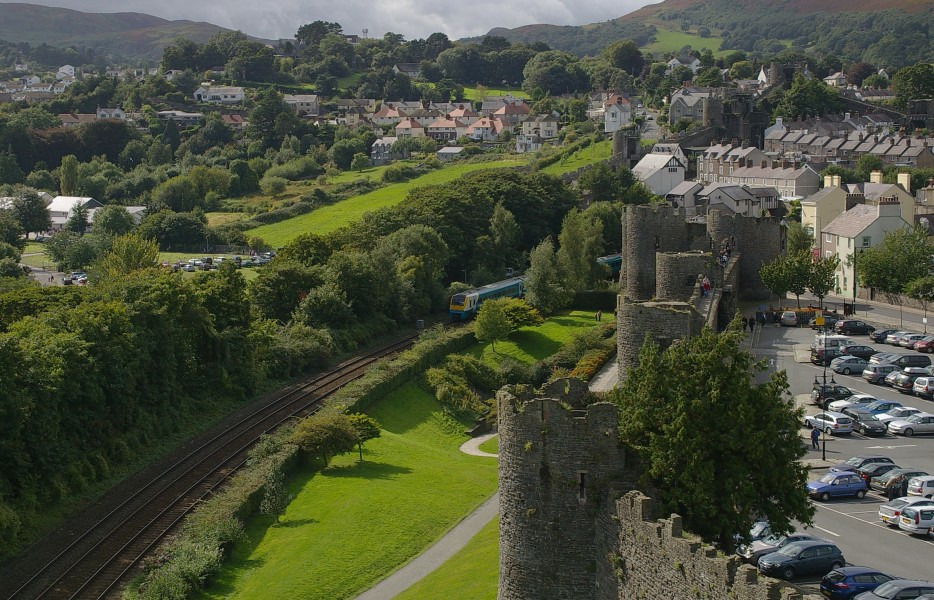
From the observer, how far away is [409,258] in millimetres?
74500

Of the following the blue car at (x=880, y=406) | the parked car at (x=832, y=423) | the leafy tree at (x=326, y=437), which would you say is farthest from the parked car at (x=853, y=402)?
the leafy tree at (x=326, y=437)

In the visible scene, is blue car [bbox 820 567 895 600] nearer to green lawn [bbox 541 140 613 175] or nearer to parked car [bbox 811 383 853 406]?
parked car [bbox 811 383 853 406]

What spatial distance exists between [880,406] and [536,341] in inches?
1079

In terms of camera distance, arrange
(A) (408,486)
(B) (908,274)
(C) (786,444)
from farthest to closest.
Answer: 1. (B) (908,274)
2. (A) (408,486)
3. (C) (786,444)

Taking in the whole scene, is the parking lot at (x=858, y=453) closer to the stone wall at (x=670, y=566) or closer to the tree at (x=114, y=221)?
the stone wall at (x=670, y=566)

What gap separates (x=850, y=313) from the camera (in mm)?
60062

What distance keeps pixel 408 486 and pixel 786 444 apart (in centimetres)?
2224

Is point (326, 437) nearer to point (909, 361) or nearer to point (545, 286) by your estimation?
point (909, 361)

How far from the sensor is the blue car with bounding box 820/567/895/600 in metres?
23.8

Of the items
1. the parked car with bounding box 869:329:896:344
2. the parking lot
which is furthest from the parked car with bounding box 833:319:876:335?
the parking lot

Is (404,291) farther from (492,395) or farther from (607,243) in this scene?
(607,243)

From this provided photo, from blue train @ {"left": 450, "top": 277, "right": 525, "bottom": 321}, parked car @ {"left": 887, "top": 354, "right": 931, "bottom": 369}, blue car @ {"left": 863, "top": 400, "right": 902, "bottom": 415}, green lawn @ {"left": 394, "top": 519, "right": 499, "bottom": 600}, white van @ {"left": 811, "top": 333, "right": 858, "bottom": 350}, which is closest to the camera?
green lawn @ {"left": 394, "top": 519, "right": 499, "bottom": 600}

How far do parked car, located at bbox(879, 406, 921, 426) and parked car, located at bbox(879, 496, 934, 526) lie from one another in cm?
1049

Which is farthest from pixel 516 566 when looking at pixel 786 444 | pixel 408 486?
pixel 408 486
